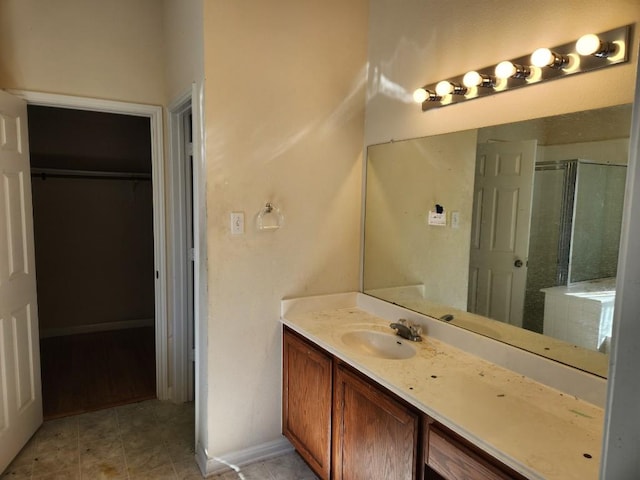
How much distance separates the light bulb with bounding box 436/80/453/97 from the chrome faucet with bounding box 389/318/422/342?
1078 millimetres

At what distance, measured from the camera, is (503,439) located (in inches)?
46.6

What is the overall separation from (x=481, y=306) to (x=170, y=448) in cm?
194

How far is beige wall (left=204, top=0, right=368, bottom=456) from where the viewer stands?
83.7 inches

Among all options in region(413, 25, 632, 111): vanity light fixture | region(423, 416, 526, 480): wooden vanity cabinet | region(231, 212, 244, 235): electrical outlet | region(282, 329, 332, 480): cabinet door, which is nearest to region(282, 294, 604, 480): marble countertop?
region(423, 416, 526, 480): wooden vanity cabinet

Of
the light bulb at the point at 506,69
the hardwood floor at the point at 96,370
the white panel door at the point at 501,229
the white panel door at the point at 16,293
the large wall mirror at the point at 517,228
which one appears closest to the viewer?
the large wall mirror at the point at 517,228

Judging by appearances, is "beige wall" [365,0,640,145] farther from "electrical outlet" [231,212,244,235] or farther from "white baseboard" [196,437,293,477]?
"white baseboard" [196,437,293,477]

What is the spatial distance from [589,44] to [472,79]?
46 cm

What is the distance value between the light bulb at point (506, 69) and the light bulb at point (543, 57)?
0.31ft

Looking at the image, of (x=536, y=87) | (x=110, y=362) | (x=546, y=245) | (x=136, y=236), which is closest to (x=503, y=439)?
(x=546, y=245)

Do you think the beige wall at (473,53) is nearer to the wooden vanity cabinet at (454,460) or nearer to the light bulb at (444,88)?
the light bulb at (444,88)

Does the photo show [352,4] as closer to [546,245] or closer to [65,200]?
[546,245]

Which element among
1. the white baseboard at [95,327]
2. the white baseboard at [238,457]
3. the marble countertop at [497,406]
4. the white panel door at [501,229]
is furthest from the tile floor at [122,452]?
the white baseboard at [95,327]

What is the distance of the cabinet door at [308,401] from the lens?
78.0 inches

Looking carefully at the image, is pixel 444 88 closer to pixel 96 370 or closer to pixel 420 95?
pixel 420 95
